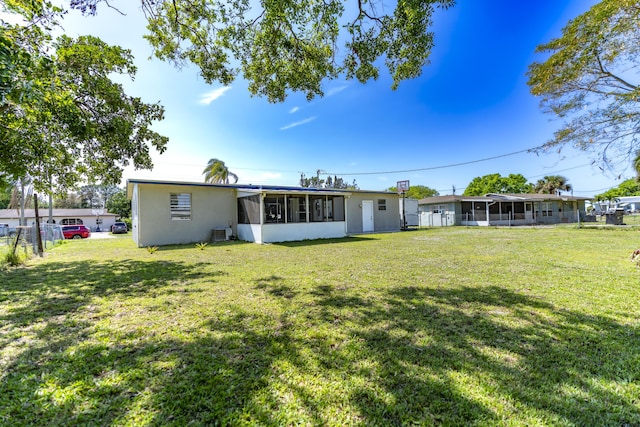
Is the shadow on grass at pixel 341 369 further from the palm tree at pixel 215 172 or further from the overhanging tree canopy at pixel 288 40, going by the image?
the palm tree at pixel 215 172

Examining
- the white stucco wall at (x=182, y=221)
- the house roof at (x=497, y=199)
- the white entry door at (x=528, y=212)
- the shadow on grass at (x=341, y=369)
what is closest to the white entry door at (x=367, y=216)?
the white stucco wall at (x=182, y=221)

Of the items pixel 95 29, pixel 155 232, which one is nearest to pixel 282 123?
pixel 155 232

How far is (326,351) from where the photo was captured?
2744mm

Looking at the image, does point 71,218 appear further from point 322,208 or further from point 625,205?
point 625,205

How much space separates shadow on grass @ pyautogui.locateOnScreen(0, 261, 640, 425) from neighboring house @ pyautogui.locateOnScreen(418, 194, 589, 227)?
2435cm

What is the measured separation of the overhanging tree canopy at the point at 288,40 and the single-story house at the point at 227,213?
19.5 feet

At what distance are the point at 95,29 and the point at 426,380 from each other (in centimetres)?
949

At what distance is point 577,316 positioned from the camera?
11.5ft

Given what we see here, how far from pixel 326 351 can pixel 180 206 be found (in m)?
12.6

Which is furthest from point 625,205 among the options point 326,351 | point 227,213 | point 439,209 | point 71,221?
point 71,221

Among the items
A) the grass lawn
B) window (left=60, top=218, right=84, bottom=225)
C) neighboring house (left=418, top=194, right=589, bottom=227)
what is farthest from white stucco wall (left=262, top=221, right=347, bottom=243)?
window (left=60, top=218, right=84, bottom=225)

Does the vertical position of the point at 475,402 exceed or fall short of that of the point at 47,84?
it falls short

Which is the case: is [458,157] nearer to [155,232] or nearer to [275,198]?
[275,198]

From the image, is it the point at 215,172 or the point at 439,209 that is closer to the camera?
the point at 439,209
